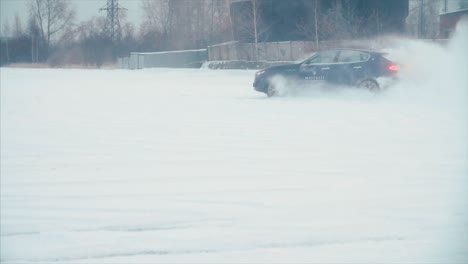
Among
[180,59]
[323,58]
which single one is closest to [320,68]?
[323,58]

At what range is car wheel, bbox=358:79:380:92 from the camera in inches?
553

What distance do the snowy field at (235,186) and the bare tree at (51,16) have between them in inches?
58.7

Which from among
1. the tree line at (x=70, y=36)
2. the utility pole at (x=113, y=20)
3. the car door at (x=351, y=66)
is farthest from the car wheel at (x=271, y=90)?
the utility pole at (x=113, y=20)

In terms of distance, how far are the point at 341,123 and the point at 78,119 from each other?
464cm

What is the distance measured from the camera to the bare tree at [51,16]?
7750mm

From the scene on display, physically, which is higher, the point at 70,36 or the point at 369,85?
the point at 70,36

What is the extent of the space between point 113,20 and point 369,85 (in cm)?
704

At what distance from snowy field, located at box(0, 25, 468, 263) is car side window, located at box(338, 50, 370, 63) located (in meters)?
3.14

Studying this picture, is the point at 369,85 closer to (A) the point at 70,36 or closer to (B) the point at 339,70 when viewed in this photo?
(B) the point at 339,70

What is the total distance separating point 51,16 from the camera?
7871 millimetres

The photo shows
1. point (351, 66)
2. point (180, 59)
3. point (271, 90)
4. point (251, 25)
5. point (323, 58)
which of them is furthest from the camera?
point (251, 25)

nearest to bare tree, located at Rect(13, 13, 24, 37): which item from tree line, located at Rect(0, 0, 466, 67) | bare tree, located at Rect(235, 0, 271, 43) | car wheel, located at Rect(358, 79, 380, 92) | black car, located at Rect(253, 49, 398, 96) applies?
tree line, located at Rect(0, 0, 466, 67)

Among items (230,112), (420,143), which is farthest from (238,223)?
(230,112)

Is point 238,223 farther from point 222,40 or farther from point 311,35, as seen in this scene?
point 222,40
